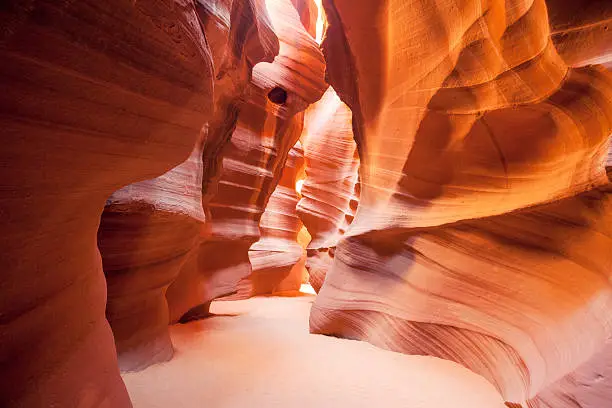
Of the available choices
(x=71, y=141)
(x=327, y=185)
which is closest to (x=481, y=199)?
(x=71, y=141)

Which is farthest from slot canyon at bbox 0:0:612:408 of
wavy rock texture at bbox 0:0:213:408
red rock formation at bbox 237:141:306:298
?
red rock formation at bbox 237:141:306:298

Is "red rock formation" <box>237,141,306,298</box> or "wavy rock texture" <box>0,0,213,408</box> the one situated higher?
"wavy rock texture" <box>0,0,213,408</box>

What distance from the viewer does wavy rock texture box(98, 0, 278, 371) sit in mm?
2893

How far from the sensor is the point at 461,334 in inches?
116

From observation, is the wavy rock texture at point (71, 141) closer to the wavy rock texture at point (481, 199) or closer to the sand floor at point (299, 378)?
the sand floor at point (299, 378)

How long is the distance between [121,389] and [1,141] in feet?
4.11

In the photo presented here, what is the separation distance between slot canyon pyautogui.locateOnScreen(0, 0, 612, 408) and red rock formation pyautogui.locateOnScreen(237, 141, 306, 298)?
3.54m

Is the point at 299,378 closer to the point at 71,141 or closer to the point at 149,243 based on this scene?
the point at 149,243

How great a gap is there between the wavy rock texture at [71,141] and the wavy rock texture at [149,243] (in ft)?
4.55

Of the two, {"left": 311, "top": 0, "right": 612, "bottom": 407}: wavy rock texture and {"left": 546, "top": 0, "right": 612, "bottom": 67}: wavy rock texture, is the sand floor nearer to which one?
{"left": 311, "top": 0, "right": 612, "bottom": 407}: wavy rock texture

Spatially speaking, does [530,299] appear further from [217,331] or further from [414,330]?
[217,331]

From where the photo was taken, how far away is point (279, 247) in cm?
946

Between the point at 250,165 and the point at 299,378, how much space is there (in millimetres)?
4304

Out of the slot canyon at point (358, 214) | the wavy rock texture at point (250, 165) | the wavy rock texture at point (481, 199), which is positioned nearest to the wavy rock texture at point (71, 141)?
the slot canyon at point (358, 214)
